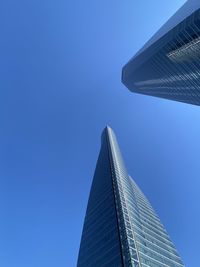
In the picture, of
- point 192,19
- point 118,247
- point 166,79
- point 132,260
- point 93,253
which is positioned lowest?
point 132,260

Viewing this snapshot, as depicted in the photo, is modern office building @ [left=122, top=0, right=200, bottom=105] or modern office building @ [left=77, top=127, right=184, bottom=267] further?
modern office building @ [left=122, top=0, right=200, bottom=105]

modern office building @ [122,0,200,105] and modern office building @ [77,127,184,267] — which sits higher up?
modern office building @ [122,0,200,105]

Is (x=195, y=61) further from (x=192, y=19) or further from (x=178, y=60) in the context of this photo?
(x=192, y=19)

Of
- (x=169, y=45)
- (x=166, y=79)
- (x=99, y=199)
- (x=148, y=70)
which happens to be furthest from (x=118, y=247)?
(x=148, y=70)

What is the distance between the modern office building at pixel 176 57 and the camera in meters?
61.8

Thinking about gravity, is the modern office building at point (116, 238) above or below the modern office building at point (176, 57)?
below

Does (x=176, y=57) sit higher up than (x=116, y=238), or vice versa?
(x=176, y=57)

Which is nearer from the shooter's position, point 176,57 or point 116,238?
point 116,238

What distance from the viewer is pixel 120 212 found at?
65938mm

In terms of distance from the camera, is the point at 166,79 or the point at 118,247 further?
the point at 166,79

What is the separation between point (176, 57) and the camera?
246 ft

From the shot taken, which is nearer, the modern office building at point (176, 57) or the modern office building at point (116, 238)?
the modern office building at point (116, 238)

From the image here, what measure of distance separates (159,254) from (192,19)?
4639 centimetres

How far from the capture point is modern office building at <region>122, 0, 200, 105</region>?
61844 millimetres
